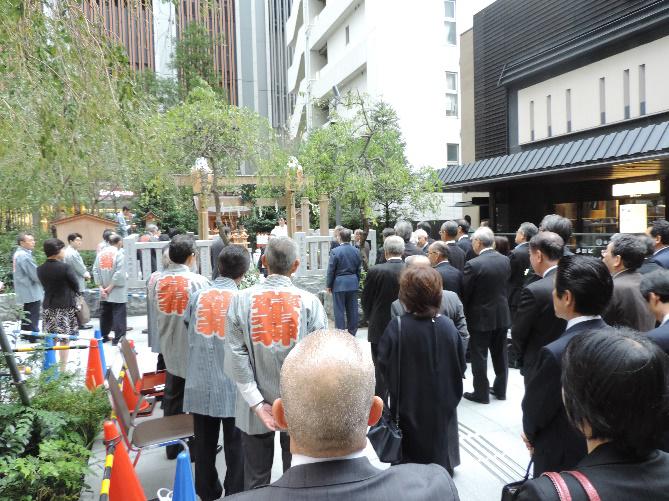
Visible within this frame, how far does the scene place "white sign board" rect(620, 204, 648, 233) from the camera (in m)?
11.8

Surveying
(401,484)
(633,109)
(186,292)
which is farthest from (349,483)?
(633,109)

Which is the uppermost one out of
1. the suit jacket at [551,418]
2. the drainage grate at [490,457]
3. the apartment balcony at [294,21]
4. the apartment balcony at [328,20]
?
the apartment balcony at [294,21]

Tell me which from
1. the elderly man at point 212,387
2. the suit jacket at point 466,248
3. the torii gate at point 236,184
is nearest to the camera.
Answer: the elderly man at point 212,387

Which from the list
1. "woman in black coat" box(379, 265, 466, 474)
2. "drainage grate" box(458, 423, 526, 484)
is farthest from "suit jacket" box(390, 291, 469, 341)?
"drainage grate" box(458, 423, 526, 484)

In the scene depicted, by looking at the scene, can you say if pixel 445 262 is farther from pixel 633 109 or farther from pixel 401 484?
pixel 633 109

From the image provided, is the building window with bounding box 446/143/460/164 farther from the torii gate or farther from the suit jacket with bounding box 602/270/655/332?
the suit jacket with bounding box 602/270/655/332

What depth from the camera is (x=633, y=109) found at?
13.0m

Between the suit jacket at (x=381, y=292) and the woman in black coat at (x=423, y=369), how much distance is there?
2298mm

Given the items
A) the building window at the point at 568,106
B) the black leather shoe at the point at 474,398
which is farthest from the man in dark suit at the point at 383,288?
the building window at the point at 568,106

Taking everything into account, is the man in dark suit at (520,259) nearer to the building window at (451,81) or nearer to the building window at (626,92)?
the building window at (626,92)

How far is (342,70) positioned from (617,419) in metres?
31.9

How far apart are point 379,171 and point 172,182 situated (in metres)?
5.29

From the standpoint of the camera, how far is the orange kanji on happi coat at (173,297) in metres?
4.29

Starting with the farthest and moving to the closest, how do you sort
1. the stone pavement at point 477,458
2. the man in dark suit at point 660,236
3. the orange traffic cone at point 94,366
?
the orange traffic cone at point 94,366 < the man in dark suit at point 660,236 < the stone pavement at point 477,458
